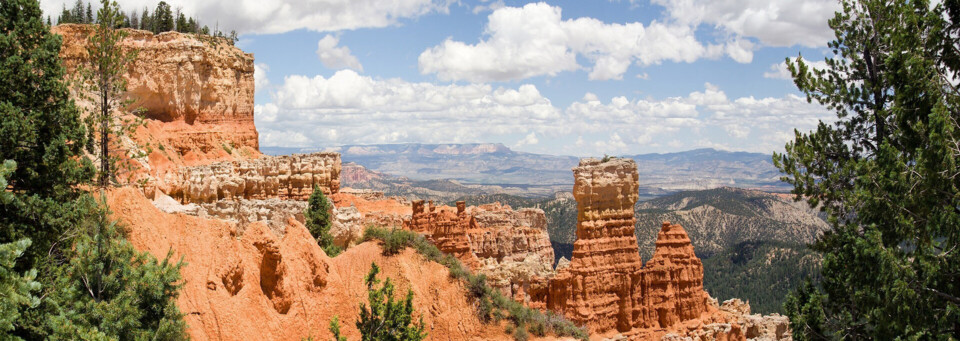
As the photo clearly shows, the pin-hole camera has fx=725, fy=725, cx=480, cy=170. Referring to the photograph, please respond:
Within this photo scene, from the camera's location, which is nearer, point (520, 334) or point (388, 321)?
point (388, 321)

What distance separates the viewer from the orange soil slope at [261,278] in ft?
59.9

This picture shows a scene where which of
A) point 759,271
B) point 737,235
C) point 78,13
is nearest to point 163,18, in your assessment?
point 78,13

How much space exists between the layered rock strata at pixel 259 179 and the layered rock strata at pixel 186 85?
4.65m

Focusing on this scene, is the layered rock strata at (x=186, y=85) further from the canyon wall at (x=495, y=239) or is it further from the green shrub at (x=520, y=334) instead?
the green shrub at (x=520, y=334)

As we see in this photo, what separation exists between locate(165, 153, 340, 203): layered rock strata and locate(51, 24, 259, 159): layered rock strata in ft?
15.3

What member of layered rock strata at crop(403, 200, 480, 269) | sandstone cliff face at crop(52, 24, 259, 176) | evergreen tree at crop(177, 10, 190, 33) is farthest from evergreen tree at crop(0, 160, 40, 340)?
evergreen tree at crop(177, 10, 190, 33)

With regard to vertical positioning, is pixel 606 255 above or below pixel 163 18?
below

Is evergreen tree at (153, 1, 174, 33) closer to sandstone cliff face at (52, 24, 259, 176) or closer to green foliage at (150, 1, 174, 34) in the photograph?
green foliage at (150, 1, 174, 34)

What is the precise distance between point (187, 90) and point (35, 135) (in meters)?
30.2

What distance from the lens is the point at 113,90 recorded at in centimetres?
2797

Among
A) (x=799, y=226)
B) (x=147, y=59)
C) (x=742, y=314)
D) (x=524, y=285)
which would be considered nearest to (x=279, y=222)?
(x=524, y=285)

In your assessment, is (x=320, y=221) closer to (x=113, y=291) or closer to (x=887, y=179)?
(x=113, y=291)

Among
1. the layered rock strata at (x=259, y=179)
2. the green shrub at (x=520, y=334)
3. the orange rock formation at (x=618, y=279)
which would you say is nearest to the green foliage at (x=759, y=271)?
the orange rock formation at (x=618, y=279)

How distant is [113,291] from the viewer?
1516 centimetres
